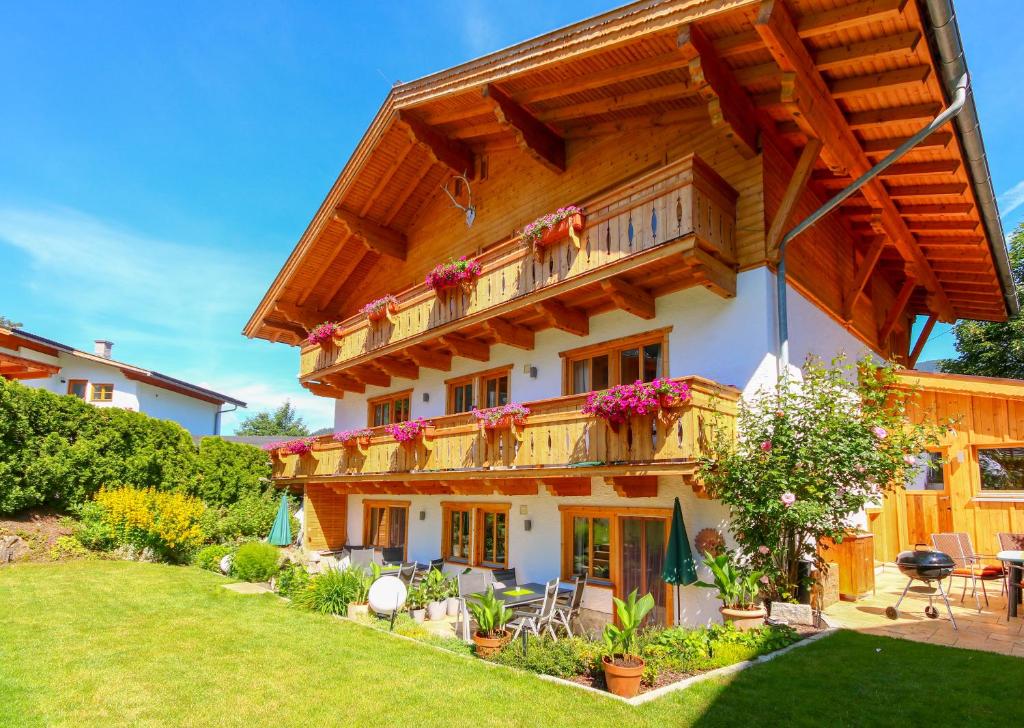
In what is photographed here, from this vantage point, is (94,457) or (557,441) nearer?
(557,441)

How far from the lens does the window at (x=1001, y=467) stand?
14.5m

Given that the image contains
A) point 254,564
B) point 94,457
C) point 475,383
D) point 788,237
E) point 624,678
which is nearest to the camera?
point 624,678

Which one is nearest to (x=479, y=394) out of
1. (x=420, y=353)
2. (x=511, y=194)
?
(x=420, y=353)

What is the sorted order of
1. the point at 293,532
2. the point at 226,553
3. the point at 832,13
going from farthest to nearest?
the point at 293,532 < the point at 226,553 < the point at 832,13

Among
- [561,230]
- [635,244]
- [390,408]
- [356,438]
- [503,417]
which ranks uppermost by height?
[561,230]

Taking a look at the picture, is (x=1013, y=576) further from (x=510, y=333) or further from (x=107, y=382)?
(x=107, y=382)

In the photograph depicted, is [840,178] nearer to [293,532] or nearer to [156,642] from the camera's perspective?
[156,642]

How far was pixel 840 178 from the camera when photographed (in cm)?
1192

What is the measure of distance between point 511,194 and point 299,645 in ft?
34.4

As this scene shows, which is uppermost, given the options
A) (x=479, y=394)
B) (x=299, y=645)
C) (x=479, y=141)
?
(x=479, y=141)

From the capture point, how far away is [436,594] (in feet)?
41.7

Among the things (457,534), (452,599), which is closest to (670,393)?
(452,599)

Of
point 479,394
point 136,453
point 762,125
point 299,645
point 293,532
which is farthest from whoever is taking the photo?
point 293,532

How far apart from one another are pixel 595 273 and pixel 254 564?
11173mm
